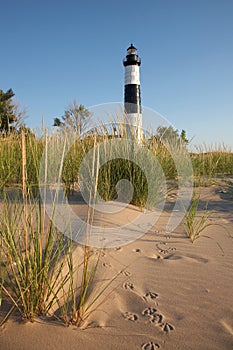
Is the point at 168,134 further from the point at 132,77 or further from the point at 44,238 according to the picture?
the point at 132,77

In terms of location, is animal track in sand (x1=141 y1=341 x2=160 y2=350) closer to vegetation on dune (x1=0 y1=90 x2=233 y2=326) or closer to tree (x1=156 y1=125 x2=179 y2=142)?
vegetation on dune (x1=0 y1=90 x2=233 y2=326)

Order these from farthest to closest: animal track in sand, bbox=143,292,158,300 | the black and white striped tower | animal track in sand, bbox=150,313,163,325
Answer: the black and white striped tower → animal track in sand, bbox=143,292,158,300 → animal track in sand, bbox=150,313,163,325

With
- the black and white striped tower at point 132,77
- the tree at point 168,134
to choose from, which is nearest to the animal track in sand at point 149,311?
the tree at point 168,134

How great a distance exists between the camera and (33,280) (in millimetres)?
936

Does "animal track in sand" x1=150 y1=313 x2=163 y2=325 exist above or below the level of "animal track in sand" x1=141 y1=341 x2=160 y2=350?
above

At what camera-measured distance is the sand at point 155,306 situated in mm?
948

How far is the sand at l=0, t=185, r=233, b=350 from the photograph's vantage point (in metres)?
0.95

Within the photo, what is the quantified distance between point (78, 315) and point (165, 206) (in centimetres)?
245

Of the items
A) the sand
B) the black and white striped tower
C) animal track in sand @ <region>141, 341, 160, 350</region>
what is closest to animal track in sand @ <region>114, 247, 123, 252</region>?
the sand

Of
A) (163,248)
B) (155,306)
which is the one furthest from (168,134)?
(155,306)

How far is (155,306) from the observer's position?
3.93 ft

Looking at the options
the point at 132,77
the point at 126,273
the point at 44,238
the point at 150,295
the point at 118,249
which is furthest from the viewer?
the point at 132,77

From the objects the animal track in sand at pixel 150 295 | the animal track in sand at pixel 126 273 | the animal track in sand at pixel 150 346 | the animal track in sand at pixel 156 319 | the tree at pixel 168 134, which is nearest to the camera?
the animal track in sand at pixel 150 346

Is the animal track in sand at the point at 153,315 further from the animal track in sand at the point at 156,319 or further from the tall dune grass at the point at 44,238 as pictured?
the tall dune grass at the point at 44,238
